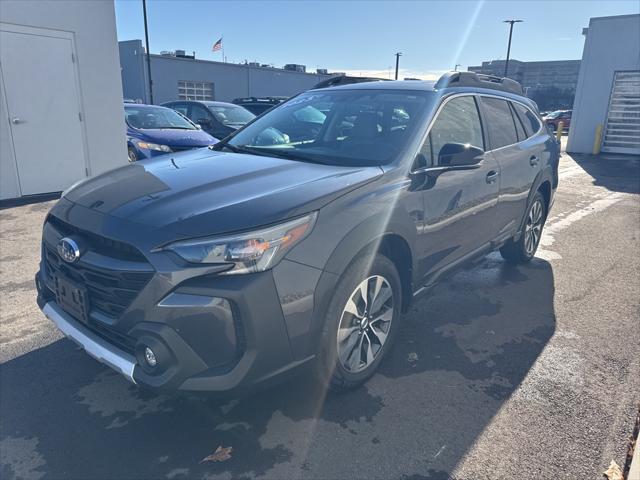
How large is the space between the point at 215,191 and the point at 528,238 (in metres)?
3.94

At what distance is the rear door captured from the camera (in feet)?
13.7

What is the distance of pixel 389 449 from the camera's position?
2.49 m

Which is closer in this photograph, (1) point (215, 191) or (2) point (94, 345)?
(2) point (94, 345)

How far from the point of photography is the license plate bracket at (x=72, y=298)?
7.98 ft

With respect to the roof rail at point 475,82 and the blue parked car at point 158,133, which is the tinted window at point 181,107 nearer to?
the blue parked car at point 158,133

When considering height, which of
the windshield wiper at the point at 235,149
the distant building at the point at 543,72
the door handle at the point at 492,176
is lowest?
the door handle at the point at 492,176

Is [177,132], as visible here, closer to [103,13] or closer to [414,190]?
[103,13]

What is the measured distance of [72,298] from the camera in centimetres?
252

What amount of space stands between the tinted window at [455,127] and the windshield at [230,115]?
751cm

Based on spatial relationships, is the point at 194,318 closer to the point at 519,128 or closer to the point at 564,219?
the point at 519,128

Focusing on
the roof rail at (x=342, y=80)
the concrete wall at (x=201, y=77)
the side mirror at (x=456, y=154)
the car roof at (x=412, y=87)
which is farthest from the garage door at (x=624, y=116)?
the concrete wall at (x=201, y=77)

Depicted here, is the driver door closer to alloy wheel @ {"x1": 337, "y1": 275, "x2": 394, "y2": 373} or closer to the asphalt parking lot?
alloy wheel @ {"x1": 337, "y1": 275, "x2": 394, "y2": 373}

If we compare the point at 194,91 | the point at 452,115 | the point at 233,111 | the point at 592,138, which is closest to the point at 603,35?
the point at 592,138

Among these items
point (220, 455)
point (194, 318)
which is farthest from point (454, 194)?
point (220, 455)
